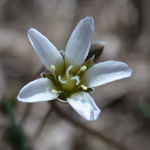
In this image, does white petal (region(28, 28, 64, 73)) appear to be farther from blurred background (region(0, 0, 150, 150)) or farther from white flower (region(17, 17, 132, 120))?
blurred background (region(0, 0, 150, 150))

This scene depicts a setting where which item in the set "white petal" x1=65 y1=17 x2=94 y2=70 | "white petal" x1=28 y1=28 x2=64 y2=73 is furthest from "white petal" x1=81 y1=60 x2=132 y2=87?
"white petal" x1=28 y1=28 x2=64 y2=73

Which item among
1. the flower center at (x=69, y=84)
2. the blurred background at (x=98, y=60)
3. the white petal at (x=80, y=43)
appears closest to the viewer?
the white petal at (x=80, y=43)

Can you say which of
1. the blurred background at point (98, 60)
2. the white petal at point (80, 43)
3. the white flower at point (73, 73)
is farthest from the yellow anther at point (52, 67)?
the blurred background at point (98, 60)

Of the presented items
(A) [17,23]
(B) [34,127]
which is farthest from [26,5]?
(B) [34,127]

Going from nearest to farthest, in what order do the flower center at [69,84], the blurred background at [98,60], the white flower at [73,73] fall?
the white flower at [73,73] → the flower center at [69,84] → the blurred background at [98,60]

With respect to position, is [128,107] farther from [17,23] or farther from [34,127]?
[17,23]

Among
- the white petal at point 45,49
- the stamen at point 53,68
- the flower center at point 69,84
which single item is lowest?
the flower center at point 69,84

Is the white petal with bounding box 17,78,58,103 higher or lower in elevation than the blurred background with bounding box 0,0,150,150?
higher

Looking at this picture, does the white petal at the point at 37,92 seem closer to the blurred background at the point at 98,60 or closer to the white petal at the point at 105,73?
the white petal at the point at 105,73
